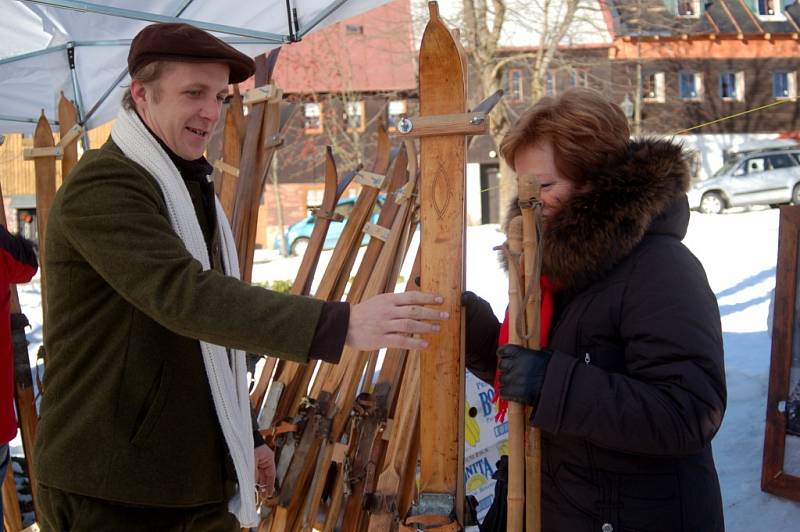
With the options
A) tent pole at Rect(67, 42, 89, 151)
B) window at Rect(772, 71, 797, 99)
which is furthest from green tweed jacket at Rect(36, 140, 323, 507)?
window at Rect(772, 71, 797, 99)

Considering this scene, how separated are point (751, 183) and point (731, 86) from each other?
33.7 ft

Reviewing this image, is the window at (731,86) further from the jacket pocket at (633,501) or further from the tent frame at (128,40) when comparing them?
the jacket pocket at (633,501)

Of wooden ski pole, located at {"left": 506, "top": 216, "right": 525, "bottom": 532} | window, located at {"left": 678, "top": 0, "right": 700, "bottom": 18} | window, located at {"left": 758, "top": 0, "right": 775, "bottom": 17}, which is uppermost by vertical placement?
window, located at {"left": 758, "top": 0, "right": 775, "bottom": 17}

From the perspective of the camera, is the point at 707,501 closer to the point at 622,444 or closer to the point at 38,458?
the point at 622,444

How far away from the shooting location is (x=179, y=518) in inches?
59.3

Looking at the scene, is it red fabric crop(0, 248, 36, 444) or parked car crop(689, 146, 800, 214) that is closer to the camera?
red fabric crop(0, 248, 36, 444)

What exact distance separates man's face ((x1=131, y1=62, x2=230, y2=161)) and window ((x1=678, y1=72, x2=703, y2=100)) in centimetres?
2441

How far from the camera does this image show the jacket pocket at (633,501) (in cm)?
150

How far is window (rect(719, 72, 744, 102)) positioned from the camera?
960 inches

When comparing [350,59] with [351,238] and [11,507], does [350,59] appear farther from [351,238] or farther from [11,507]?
[11,507]

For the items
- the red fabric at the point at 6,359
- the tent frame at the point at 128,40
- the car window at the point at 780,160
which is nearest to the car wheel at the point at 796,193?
the car window at the point at 780,160

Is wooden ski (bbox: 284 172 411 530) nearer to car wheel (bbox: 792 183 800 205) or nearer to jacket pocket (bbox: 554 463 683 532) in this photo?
jacket pocket (bbox: 554 463 683 532)

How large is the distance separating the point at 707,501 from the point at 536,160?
28.8 inches

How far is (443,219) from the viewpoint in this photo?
152cm
